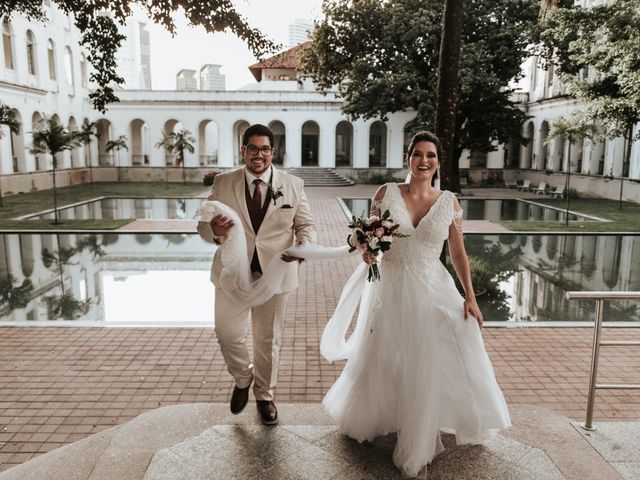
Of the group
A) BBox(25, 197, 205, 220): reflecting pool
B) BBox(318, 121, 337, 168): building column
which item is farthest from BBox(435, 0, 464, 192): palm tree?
BBox(318, 121, 337, 168): building column

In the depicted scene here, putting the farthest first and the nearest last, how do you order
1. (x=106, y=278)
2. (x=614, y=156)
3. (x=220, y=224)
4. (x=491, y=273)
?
(x=614, y=156) → (x=491, y=273) → (x=106, y=278) → (x=220, y=224)

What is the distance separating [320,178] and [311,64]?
9191mm

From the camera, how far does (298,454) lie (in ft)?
11.6

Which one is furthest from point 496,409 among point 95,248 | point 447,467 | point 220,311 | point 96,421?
point 95,248

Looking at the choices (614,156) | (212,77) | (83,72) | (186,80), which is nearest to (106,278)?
(614,156)

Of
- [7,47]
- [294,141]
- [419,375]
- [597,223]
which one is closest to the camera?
[419,375]

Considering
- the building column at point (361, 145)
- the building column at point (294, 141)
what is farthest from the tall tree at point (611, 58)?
the building column at point (294, 141)

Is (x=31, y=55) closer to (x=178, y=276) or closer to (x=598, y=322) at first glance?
(x=178, y=276)

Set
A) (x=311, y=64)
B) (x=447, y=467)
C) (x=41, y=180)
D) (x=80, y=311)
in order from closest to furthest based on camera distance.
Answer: (x=447, y=467) < (x=80, y=311) < (x=311, y=64) < (x=41, y=180)

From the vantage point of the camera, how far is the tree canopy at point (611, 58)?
43.1 feet

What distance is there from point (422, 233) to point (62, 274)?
9.42 meters

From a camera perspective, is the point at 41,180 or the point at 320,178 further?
the point at 320,178

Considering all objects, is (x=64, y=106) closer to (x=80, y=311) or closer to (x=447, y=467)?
(x=80, y=311)

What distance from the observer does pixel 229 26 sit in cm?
770
